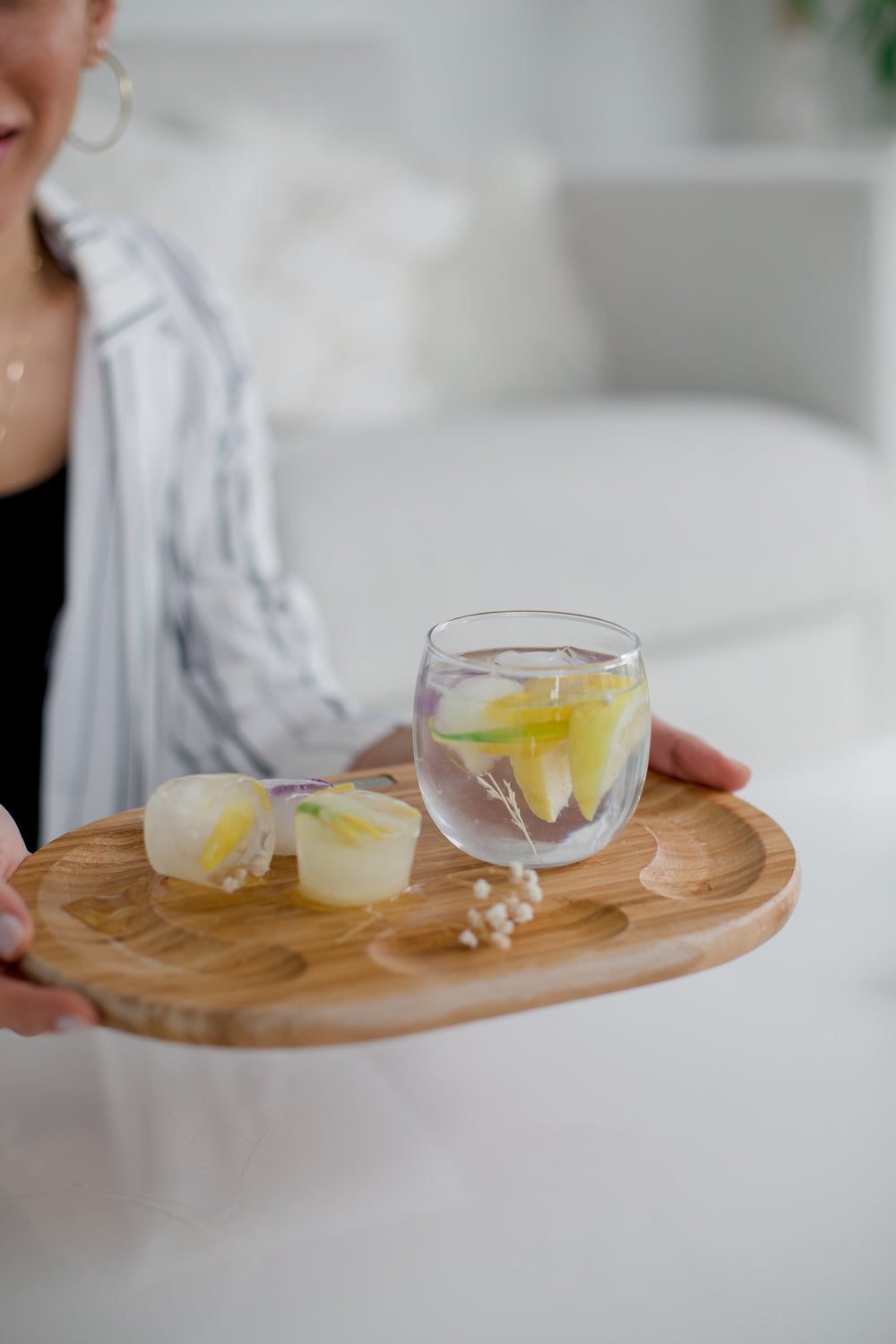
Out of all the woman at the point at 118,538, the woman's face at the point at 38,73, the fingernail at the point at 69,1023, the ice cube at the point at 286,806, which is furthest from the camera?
the woman at the point at 118,538

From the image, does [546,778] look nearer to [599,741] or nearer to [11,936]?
[599,741]

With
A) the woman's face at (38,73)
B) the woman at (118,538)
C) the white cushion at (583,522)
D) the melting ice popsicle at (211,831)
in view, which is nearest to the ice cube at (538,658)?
the melting ice popsicle at (211,831)

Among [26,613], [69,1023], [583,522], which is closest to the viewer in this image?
[69,1023]

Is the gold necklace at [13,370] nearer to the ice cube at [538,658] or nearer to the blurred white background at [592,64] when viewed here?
the ice cube at [538,658]

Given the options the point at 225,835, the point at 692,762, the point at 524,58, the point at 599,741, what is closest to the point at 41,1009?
the point at 225,835

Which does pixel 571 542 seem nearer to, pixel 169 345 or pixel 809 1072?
pixel 169 345

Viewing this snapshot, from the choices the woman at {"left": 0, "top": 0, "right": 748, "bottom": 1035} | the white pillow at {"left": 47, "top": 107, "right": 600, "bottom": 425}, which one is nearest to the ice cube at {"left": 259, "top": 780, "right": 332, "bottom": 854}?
the woman at {"left": 0, "top": 0, "right": 748, "bottom": 1035}

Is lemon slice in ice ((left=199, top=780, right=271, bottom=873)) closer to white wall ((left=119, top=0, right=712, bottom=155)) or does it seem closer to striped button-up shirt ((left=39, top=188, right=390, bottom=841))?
striped button-up shirt ((left=39, top=188, right=390, bottom=841))
